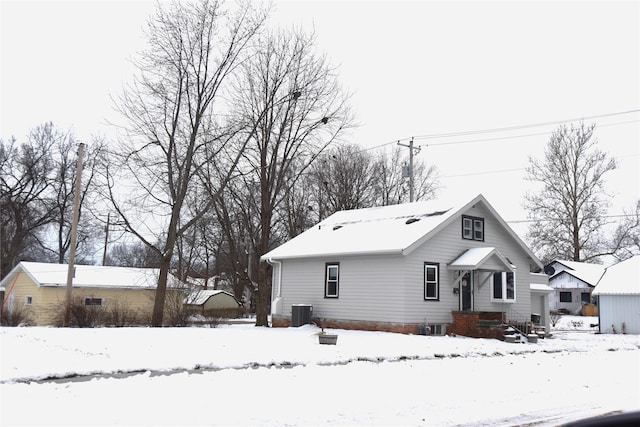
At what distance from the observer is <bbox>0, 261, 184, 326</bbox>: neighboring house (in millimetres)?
38594

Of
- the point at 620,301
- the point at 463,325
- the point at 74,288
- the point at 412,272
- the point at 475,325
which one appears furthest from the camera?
the point at 74,288

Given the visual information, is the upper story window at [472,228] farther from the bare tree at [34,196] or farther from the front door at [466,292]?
the bare tree at [34,196]

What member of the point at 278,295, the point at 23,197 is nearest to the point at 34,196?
the point at 23,197

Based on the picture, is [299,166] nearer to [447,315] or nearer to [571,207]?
[447,315]

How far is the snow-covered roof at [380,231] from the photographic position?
24.3 meters

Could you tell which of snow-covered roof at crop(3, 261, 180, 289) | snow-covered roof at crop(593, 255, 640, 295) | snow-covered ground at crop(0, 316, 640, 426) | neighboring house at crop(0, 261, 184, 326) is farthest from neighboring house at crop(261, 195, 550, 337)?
snow-covered roof at crop(3, 261, 180, 289)

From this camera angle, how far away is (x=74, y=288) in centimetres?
4006

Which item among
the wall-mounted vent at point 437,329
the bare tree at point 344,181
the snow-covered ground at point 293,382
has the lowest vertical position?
the snow-covered ground at point 293,382

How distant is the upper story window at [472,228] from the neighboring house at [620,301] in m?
10.6

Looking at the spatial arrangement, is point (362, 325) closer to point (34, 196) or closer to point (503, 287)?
point (503, 287)

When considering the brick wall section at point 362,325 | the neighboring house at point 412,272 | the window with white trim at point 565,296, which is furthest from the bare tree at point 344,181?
the window with white trim at point 565,296

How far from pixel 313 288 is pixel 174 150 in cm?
924

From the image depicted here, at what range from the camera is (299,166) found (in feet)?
133

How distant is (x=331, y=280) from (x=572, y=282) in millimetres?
39420
